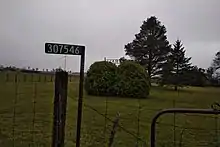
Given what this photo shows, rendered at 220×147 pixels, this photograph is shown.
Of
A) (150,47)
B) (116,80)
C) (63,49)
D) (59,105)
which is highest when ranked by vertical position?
(150,47)

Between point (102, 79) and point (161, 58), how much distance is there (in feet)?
61.4

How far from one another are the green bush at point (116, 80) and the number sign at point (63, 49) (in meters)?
17.8

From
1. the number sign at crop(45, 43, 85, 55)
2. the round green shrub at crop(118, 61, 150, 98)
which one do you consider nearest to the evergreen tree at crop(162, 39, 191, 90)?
the round green shrub at crop(118, 61, 150, 98)

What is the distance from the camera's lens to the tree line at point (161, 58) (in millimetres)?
37531

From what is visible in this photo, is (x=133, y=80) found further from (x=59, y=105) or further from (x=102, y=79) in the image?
(x=59, y=105)

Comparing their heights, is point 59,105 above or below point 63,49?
below

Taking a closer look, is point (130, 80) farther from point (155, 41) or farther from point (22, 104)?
point (155, 41)

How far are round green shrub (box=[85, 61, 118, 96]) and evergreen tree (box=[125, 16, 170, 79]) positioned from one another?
16.9 m

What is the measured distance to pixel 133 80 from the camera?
2245cm

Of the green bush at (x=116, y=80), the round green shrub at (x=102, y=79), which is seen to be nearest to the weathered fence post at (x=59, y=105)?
the green bush at (x=116, y=80)

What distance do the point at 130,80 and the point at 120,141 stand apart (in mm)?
14712

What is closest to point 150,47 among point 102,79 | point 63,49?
point 102,79

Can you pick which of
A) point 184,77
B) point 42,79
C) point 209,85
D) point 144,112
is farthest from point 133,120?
point 209,85

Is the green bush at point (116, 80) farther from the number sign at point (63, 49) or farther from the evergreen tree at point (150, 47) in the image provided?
the number sign at point (63, 49)
